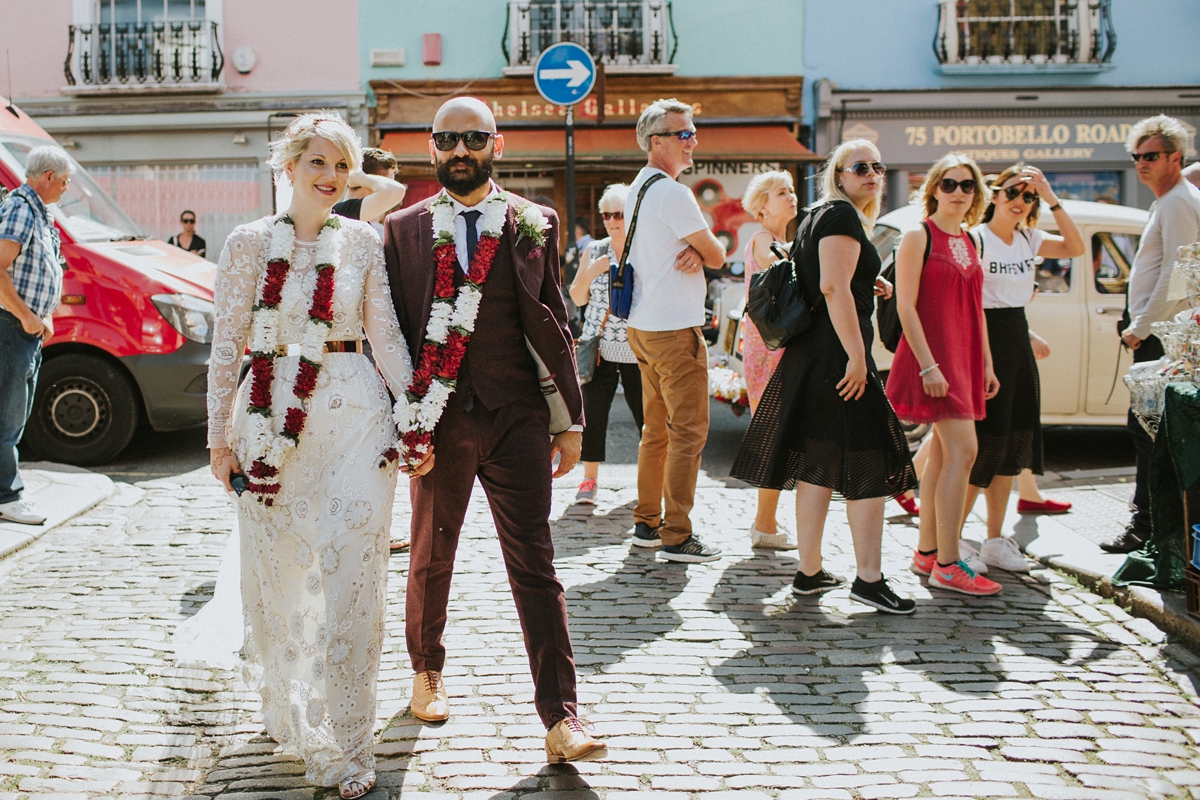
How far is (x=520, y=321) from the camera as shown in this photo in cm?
348

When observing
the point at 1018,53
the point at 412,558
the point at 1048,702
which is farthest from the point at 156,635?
the point at 1018,53

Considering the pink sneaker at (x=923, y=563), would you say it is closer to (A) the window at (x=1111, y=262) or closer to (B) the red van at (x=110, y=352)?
(A) the window at (x=1111, y=262)

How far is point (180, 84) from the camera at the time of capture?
18.2m

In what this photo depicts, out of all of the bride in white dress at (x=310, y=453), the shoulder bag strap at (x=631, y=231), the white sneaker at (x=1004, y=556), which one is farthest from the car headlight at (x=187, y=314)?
the white sneaker at (x=1004, y=556)

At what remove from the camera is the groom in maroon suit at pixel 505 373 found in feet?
11.2

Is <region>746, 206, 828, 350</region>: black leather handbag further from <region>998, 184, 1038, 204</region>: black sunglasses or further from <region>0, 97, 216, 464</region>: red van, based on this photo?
<region>0, 97, 216, 464</region>: red van

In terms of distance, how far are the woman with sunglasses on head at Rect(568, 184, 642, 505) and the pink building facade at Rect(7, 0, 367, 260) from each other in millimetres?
12909

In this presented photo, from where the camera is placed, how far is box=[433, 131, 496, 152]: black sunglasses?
3.42 metres

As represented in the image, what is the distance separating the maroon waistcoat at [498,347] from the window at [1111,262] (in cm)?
600

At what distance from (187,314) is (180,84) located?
11.7m

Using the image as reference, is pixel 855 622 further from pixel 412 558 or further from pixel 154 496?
pixel 154 496

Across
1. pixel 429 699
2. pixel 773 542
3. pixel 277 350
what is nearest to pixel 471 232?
pixel 277 350

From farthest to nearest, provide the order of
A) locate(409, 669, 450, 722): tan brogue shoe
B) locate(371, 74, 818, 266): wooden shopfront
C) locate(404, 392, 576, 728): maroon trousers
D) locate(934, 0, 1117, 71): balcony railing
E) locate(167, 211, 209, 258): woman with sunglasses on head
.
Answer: locate(934, 0, 1117, 71): balcony railing, locate(371, 74, 818, 266): wooden shopfront, locate(167, 211, 209, 258): woman with sunglasses on head, locate(409, 669, 450, 722): tan brogue shoe, locate(404, 392, 576, 728): maroon trousers

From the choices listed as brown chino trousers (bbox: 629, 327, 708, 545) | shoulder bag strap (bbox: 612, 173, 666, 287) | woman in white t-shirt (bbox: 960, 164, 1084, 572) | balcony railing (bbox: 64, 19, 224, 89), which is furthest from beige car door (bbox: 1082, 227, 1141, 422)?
balcony railing (bbox: 64, 19, 224, 89)
